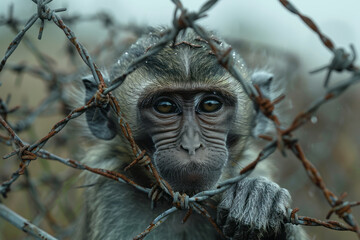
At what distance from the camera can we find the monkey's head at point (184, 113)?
267 centimetres

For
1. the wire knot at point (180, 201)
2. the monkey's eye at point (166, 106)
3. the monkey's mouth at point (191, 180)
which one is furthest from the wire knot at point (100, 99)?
the monkey's eye at point (166, 106)

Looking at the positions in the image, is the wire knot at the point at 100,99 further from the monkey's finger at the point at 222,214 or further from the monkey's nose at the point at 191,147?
the monkey's finger at the point at 222,214

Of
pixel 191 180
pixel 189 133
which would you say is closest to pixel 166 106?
pixel 189 133

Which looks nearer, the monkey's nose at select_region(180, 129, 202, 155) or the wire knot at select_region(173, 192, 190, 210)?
the wire knot at select_region(173, 192, 190, 210)

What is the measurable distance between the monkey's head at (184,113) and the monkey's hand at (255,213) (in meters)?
0.24

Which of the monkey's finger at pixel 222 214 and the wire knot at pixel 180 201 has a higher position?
the wire knot at pixel 180 201

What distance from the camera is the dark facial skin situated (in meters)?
2.63

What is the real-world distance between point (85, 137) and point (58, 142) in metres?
1.46

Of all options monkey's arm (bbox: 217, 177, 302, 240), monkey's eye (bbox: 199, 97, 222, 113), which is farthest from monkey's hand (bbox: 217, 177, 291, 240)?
monkey's eye (bbox: 199, 97, 222, 113)

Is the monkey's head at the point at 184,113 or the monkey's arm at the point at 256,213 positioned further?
the monkey's head at the point at 184,113

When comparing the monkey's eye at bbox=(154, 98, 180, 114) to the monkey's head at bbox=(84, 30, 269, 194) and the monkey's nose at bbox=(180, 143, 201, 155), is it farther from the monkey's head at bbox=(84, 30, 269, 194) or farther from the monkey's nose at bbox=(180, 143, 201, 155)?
the monkey's nose at bbox=(180, 143, 201, 155)

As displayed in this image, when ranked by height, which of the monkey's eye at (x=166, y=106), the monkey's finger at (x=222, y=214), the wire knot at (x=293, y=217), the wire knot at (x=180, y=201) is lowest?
the wire knot at (x=293, y=217)

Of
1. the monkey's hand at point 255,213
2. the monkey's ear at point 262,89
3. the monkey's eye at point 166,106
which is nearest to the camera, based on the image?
the monkey's hand at point 255,213

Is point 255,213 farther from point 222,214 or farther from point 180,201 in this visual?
point 180,201
